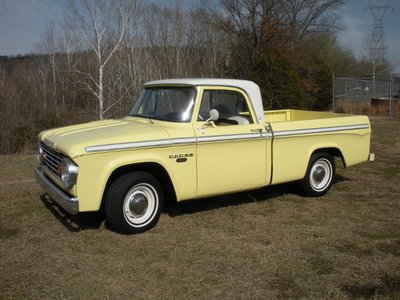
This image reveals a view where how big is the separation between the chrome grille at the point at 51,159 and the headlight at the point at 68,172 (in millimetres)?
168

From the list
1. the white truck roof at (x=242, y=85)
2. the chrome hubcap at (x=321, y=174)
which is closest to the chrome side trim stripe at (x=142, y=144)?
the white truck roof at (x=242, y=85)

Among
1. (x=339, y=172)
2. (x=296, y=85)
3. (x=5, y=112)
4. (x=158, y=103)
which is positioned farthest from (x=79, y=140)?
(x=296, y=85)

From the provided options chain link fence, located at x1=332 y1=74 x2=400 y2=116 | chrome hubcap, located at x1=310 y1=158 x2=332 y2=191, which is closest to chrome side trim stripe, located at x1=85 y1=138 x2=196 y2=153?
chrome hubcap, located at x1=310 y1=158 x2=332 y2=191

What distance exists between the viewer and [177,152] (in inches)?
205

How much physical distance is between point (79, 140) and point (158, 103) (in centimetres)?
145

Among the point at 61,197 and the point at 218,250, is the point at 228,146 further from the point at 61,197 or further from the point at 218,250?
the point at 61,197

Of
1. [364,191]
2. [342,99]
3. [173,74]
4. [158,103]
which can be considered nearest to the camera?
[158,103]

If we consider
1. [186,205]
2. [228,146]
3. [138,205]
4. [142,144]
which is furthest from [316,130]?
[138,205]

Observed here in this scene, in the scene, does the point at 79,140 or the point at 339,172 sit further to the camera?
the point at 339,172

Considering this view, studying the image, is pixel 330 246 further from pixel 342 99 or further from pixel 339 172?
pixel 342 99

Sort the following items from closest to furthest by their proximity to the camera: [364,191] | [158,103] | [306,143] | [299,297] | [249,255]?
1. [299,297]
2. [249,255]
3. [158,103]
4. [306,143]
5. [364,191]

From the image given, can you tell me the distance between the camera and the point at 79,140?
4812 millimetres

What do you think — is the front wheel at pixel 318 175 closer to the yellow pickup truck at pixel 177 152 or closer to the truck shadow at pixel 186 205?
the yellow pickup truck at pixel 177 152

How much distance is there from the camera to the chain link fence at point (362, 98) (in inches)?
806
